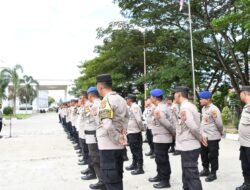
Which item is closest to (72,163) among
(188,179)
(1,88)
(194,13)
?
(188,179)

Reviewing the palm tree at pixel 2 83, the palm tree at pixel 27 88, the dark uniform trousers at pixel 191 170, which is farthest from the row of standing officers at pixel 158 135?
the palm tree at pixel 27 88

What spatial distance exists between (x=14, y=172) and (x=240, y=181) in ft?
16.4

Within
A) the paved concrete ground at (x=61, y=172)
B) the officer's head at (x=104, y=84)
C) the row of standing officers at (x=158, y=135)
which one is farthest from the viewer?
the paved concrete ground at (x=61, y=172)

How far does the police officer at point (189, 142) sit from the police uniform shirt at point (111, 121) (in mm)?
1037

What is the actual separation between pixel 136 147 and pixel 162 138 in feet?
5.05

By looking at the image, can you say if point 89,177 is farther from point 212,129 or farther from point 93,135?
point 212,129

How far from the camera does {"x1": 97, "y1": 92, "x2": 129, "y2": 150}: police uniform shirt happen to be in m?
4.58

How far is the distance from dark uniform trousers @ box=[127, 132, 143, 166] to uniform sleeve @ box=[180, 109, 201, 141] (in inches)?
104

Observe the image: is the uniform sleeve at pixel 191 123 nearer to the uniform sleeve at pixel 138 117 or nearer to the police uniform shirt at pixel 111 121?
the police uniform shirt at pixel 111 121

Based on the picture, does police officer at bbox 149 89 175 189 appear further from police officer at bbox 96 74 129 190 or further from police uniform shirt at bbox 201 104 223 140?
police officer at bbox 96 74 129 190

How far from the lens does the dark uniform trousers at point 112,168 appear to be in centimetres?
455

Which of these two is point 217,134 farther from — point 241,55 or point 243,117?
point 241,55

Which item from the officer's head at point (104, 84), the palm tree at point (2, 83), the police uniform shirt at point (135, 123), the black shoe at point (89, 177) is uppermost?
the palm tree at point (2, 83)

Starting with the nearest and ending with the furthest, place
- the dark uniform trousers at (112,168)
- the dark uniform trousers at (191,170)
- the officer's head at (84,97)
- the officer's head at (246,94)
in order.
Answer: the dark uniform trousers at (112,168)
the dark uniform trousers at (191,170)
the officer's head at (246,94)
the officer's head at (84,97)
